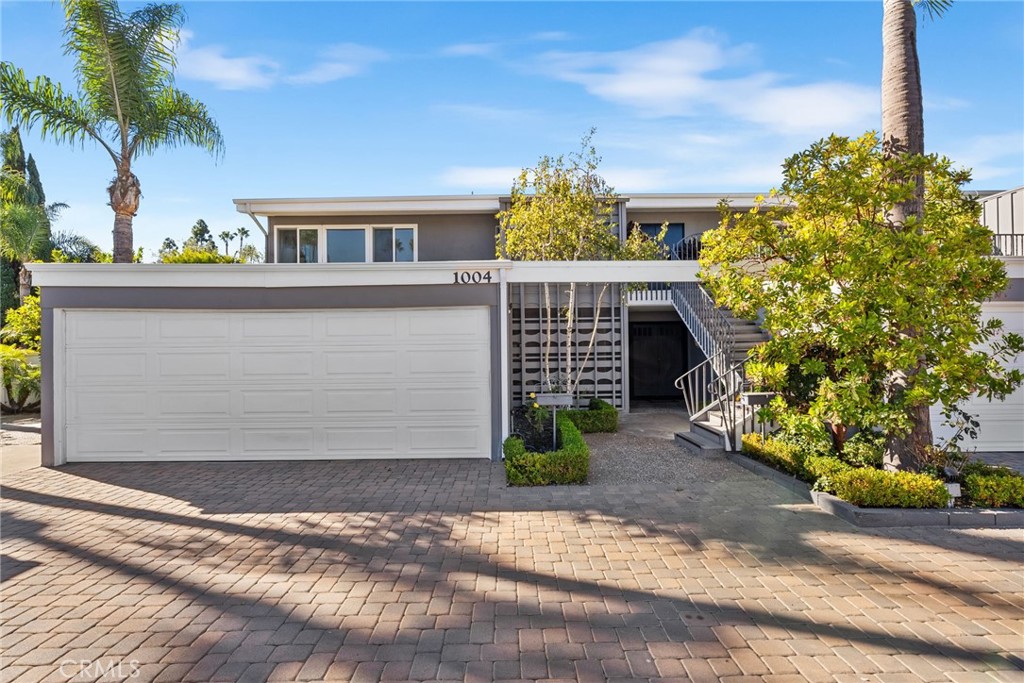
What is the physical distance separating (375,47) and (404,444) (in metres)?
7.08

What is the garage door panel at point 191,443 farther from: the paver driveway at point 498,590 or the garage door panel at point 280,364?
the paver driveway at point 498,590

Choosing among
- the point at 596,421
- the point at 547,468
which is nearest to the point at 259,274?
the point at 547,468

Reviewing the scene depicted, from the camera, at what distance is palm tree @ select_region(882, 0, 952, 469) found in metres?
6.20

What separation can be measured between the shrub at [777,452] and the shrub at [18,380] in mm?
17492

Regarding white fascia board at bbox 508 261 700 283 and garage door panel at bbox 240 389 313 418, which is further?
garage door panel at bbox 240 389 313 418

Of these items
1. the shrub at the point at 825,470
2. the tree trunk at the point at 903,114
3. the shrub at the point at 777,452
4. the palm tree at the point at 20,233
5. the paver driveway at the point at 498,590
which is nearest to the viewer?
the paver driveway at the point at 498,590

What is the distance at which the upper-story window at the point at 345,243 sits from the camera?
1491 centimetres

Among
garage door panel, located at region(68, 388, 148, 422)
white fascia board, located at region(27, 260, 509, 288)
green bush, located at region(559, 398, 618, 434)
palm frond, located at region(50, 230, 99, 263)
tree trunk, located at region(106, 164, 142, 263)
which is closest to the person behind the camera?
white fascia board, located at region(27, 260, 509, 288)

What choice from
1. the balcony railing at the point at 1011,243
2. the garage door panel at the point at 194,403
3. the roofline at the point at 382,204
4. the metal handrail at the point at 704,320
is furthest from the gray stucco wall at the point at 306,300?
the balcony railing at the point at 1011,243

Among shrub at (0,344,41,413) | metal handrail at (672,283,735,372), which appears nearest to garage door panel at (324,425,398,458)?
metal handrail at (672,283,735,372)

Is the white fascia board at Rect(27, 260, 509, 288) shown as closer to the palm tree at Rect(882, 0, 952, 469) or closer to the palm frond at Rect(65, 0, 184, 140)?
the palm frond at Rect(65, 0, 184, 140)

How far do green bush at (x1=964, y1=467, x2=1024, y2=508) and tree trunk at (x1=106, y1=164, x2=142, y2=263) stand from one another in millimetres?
14301

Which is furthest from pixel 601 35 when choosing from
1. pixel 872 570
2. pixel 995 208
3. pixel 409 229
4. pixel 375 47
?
pixel 995 208

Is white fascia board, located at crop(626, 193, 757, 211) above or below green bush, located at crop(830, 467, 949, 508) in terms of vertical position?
above
